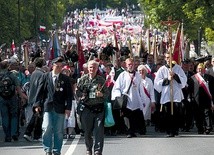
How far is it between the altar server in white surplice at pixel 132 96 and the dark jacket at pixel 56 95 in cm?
528

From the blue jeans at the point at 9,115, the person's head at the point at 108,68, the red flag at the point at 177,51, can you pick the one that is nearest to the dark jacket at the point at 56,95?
the blue jeans at the point at 9,115

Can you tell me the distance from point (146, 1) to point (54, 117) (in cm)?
3423

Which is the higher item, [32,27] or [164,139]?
[32,27]

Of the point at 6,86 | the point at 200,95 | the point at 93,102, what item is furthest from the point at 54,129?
the point at 200,95

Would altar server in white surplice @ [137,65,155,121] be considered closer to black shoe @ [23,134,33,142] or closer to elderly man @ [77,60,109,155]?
black shoe @ [23,134,33,142]

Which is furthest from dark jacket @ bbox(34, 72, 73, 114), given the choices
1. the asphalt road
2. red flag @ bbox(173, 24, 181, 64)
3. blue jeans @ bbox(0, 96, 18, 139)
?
red flag @ bbox(173, 24, 181, 64)

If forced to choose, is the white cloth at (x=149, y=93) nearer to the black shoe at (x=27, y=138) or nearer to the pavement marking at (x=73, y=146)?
the pavement marking at (x=73, y=146)

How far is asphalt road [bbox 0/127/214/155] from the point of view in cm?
2234

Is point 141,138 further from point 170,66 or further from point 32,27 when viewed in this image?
A: point 32,27

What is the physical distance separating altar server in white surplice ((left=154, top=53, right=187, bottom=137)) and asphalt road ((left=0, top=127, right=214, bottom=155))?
1.05 ft

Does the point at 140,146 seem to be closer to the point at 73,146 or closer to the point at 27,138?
the point at 73,146

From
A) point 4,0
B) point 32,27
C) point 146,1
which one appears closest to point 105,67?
point 146,1

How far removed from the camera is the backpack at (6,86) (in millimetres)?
25906

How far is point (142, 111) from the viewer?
27000 millimetres
